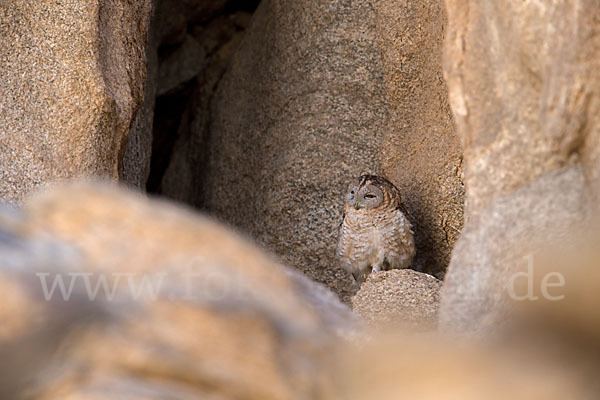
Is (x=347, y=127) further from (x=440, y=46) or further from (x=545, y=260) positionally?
(x=545, y=260)

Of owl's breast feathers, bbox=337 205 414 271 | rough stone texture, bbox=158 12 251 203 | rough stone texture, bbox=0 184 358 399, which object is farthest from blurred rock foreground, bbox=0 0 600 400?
rough stone texture, bbox=158 12 251 203

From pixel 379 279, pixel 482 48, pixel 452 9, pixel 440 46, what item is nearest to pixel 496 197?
pixel 482 48

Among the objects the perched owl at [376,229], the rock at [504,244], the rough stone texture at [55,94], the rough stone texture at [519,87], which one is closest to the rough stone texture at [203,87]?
the perched owl at [376,229]

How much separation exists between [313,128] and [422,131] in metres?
0.80

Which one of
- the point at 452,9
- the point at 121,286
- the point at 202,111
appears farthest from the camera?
the point at 202,111

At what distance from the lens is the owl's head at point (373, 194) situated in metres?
5.03

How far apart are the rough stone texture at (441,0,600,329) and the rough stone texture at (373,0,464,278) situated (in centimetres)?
231

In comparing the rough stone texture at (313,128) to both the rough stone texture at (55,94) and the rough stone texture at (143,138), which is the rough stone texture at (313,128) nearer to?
the rough stone texture at (143,138)

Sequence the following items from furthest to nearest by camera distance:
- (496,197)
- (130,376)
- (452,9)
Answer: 1. (452,9)
2. (496,197)
3. (130,376)

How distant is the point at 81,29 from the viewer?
4.14 metres

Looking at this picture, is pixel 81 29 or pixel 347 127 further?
pixel 347 127

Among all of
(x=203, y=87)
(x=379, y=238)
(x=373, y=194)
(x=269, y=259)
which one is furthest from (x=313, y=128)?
(x=269, y=259)

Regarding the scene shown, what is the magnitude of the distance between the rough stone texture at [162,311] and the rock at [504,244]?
0.53m

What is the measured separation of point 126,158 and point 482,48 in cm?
305
